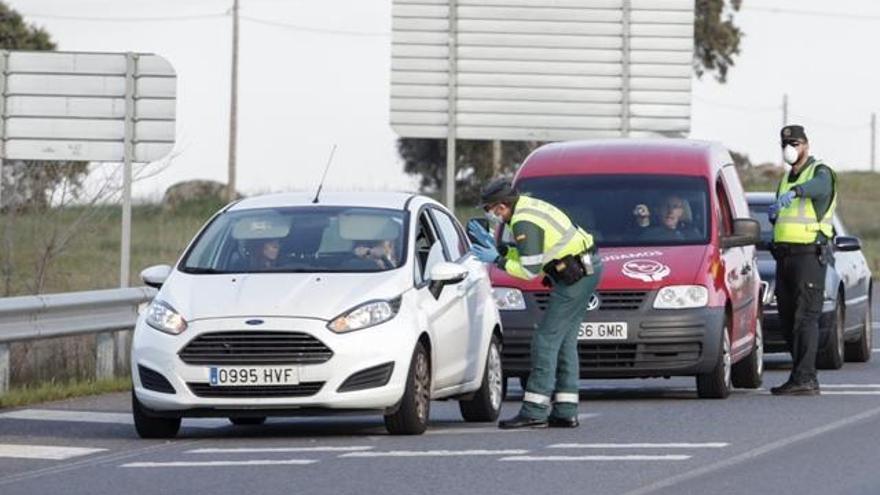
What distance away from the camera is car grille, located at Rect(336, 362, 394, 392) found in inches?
640

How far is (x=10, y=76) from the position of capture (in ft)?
90.0

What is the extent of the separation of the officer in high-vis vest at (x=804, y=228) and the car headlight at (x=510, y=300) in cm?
229

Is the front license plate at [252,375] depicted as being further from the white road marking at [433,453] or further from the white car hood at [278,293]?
the white road marking at [433,453]

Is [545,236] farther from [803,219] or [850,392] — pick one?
[850,392]

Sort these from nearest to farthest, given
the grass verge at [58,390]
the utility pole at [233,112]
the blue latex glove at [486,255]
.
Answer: the blue latex glove at [486,255] → the grass verge at [58,390] → the utility pole at [233,112]

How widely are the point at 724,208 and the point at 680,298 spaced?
178 centimetres

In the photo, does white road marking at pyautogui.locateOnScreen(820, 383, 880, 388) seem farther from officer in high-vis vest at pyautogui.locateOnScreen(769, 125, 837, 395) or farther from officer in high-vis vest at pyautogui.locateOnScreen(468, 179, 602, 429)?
officer in high-vis vest at pyautogui.locateOnScreen(468, 179, 602, 429)

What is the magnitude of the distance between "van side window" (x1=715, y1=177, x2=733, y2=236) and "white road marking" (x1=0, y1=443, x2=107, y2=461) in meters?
6.63

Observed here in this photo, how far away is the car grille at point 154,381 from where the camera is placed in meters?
16.4

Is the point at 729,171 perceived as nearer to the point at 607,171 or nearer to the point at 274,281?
the point at 607,171

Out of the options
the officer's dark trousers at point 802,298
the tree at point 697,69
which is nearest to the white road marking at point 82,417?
the officer's dark trousers at point 802,298

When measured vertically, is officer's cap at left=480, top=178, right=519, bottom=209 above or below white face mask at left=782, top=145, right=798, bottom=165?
below

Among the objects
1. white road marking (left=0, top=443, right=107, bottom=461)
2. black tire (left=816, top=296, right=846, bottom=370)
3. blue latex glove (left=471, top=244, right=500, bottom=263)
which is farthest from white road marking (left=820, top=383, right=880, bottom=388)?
white road marking (left=0, top=443, right=107, bottom=461)

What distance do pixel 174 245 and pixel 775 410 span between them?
28237 mm
